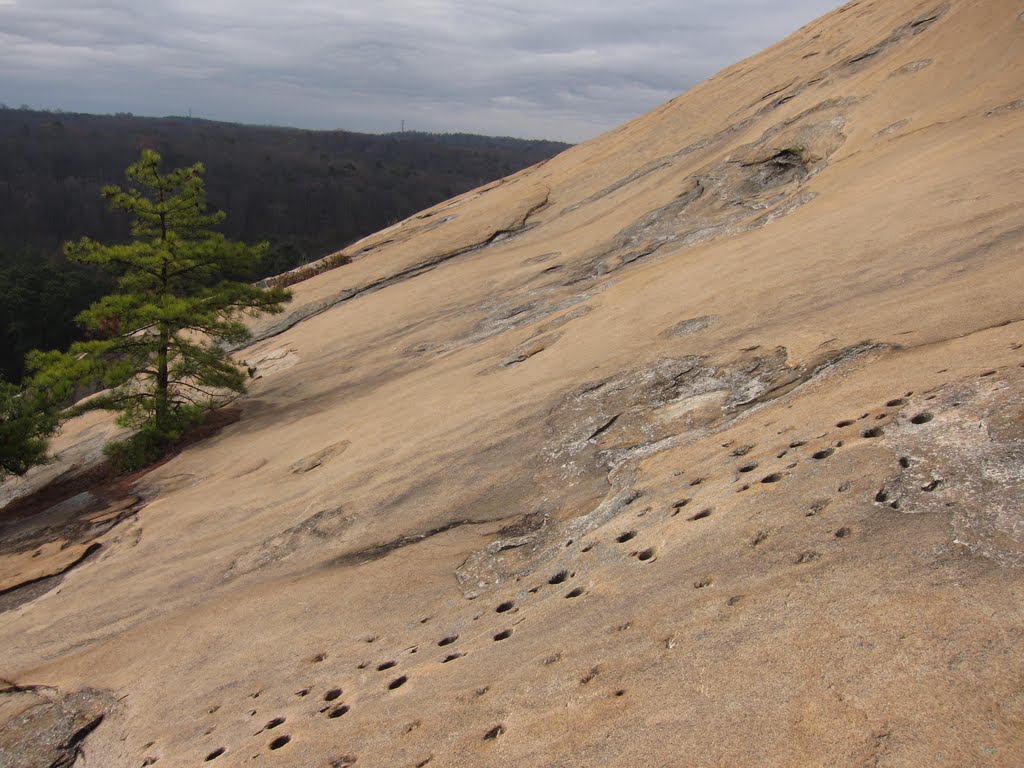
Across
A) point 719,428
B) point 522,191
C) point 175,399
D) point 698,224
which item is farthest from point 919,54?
point 175,399

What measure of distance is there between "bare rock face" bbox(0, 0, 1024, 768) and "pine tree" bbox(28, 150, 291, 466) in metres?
1.36

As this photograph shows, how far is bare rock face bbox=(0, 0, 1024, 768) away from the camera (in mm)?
3639

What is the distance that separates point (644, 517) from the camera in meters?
5.65

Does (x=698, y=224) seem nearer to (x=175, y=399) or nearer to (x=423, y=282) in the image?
(x=423, y=282)

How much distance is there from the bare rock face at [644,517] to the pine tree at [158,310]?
136 centimetres

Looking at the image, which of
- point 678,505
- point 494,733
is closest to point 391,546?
point 678,505

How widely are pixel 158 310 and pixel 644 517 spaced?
11.4m

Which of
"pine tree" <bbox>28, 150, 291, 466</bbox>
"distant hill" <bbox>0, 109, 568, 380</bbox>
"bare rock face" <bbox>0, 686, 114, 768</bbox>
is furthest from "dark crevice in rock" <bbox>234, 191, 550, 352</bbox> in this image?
"distant hill" <bbox>0, 109, 568, 380</bbox>

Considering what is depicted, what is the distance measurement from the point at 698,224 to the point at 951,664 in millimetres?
11428

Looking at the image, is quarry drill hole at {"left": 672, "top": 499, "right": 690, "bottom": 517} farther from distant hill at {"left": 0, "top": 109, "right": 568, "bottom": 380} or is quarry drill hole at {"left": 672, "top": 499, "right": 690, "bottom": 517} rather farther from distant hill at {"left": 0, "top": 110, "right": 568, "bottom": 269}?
distant hill at {"left": 0, "top": 110, "right": 568, "bottom": 269}

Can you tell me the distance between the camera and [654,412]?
7.57 meters

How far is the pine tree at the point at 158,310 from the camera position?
14148 millimetres

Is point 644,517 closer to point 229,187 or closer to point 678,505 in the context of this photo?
point 678,505

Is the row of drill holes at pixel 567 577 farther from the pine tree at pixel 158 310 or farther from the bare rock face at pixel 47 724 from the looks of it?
the pine tree at pixel 158 310
